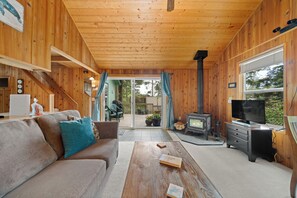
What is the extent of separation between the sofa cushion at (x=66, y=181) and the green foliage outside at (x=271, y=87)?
3.28 m

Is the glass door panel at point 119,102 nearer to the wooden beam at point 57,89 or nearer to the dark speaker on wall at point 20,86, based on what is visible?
the wooden beam at point 57,89

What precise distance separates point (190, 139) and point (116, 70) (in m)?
3.39

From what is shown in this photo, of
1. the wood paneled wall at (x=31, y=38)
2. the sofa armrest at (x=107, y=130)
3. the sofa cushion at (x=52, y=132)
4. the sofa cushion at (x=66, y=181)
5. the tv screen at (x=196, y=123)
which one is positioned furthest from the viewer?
the tv screen at (x=196, y=123)

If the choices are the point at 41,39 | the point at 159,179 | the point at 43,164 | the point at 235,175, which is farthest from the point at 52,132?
the point at 235,175

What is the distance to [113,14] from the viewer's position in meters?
3.12

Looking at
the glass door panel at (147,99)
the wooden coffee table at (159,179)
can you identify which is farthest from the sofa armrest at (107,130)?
the glass door panel at (147,99)

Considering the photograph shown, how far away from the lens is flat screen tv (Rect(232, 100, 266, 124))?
2707 millimetres

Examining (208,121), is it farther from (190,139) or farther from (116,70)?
(116,70)

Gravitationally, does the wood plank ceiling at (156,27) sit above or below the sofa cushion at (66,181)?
above

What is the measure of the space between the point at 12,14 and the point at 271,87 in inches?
176

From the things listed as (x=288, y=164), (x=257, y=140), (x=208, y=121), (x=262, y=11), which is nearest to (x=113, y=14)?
(x=262, y=11)

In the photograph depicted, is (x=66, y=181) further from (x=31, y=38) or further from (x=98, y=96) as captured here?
(x=98, y=96)

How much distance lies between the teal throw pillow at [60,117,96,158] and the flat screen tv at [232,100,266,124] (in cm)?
309

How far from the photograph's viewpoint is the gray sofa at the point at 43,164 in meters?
1.03
